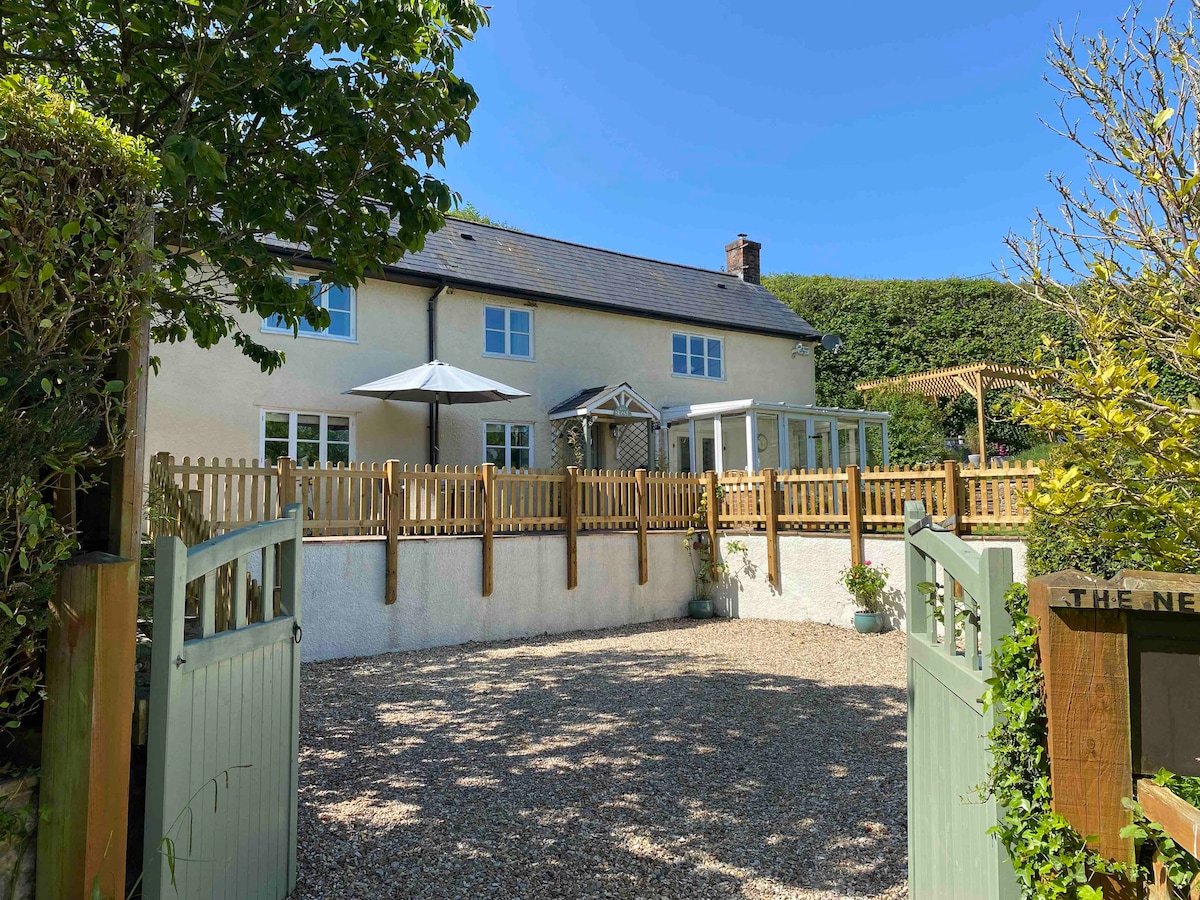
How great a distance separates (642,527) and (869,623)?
3641 millimetres

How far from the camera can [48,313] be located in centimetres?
246

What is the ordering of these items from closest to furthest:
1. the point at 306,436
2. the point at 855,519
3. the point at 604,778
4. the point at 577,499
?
the point at 604,778 < the point at 855,519 < the point at 577,499 < the point at 306,436

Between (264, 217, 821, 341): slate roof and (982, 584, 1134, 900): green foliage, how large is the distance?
13.3 metres

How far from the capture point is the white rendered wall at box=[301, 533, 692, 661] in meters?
9.48

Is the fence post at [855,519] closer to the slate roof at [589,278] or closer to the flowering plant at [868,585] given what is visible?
the flowering plant at [868,585]

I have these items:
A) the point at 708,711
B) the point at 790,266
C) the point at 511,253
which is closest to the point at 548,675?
the point at 708,711

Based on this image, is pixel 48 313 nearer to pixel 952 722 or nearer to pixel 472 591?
pixel 952 722

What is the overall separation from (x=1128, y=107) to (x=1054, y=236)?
62cm

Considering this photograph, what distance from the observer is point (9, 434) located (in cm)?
225

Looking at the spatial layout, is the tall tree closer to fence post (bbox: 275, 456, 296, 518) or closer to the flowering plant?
the flowering plant

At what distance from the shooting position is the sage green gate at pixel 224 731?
271 cm

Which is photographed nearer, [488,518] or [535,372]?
[488,518]

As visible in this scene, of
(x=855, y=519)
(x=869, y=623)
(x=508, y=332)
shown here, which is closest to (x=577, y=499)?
(x=855, y=519)

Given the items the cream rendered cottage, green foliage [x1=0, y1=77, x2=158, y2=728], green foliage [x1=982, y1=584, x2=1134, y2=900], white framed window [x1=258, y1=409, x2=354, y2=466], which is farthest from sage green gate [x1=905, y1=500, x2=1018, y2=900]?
white framed window [x1=258, y1=409, x2=354, y2=466]
